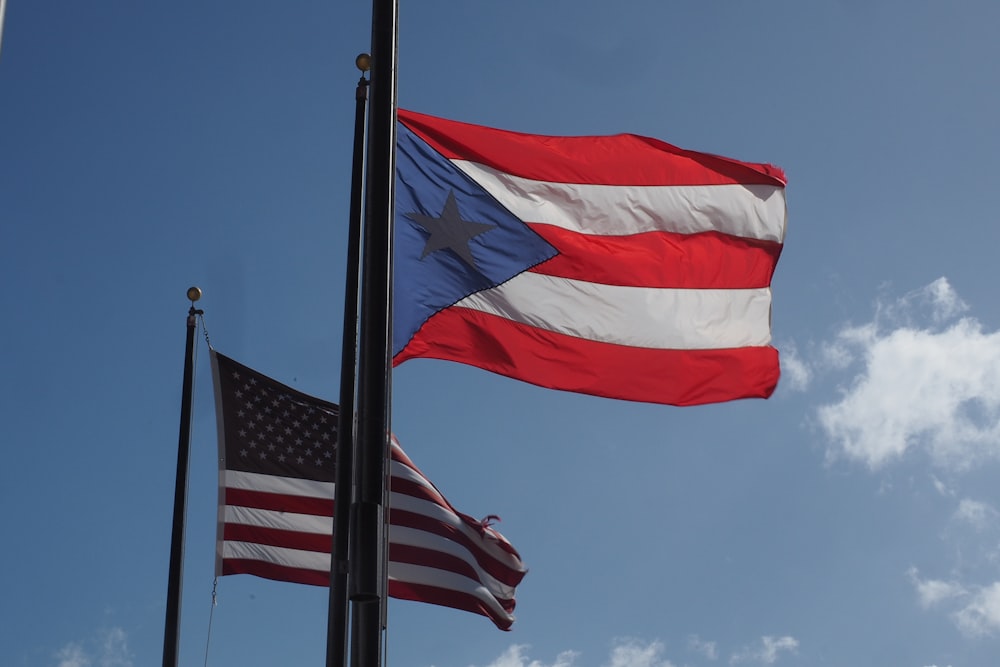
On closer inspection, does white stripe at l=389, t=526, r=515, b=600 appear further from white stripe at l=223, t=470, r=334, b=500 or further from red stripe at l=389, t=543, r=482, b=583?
white stripe at l=223, t=470, r=334, b=500

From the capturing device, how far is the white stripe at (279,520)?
15172 mm

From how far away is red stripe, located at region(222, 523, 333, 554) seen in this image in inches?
593

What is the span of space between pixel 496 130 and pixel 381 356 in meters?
5.64

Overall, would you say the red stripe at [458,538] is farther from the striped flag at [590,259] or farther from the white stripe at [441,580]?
the striped flag at [590,259]

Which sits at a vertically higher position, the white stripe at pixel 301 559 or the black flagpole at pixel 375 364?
the white stripe at pixel 301 559

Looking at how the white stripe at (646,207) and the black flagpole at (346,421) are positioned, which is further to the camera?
the white stripe at (646,207)

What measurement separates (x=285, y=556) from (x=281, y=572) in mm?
193

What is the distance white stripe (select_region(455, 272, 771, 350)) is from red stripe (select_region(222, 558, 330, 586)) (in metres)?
4.85

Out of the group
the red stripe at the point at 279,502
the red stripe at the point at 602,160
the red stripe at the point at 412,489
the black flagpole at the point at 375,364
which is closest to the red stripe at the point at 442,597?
the red stripe at the point at 412,489

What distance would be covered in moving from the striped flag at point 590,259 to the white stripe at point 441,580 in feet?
16.5

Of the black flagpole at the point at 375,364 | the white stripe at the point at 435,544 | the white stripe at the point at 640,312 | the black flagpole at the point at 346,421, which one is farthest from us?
the white stripe at the point at 435,544

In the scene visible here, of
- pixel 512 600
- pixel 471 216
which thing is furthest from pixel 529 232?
pixel 512 600

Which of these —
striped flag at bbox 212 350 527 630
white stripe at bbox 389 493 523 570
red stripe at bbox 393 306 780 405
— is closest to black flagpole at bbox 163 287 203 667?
striped flag at bbox 212 350 527 630

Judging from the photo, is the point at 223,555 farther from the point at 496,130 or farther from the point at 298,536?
the point at 496,130
